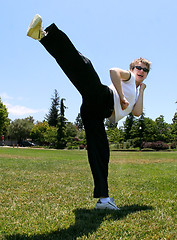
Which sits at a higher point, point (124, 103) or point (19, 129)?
point (19, 129)

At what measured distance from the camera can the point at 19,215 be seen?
2779mm

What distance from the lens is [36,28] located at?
2.58 m

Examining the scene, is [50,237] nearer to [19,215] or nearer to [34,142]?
[19,215]

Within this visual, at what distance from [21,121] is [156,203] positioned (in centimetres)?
6371

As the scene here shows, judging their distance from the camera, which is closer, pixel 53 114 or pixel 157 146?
pixel 157 146

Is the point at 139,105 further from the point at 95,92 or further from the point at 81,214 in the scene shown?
the point at 81,214

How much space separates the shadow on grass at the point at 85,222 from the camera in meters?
2.14

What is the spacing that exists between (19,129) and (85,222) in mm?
63368

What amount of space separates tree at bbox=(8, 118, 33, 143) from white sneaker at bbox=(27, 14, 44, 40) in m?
62.9

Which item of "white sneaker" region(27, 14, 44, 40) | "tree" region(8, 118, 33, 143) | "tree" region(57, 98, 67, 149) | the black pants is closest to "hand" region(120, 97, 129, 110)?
the black pants

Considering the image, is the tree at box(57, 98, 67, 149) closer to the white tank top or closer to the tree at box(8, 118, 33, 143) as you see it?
the tree at box(8, 118, 33, 143)

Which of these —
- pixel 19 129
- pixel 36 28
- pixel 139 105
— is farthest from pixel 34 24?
pixel 19 129

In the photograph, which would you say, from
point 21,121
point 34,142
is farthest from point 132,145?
point 21,121

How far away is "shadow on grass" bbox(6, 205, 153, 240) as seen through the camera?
2.14 metres
